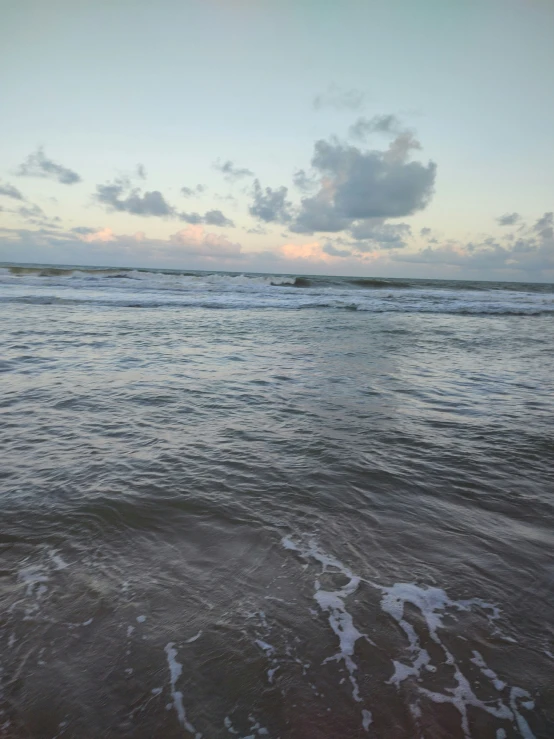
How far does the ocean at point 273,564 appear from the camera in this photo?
1.89m

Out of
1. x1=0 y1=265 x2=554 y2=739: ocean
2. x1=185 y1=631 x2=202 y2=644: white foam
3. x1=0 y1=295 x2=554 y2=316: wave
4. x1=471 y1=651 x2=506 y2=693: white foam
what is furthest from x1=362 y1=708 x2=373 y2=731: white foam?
x1=0 y1=295 x2=554 y2=316: wave

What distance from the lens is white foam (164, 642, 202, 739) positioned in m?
1.80

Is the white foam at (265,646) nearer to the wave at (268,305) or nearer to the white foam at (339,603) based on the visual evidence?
the white foam at (339,603)

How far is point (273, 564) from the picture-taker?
2.73m

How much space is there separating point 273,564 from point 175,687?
92 centimetres

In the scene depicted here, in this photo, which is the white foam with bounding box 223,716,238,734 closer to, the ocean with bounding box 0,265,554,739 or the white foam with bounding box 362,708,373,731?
the ocean with bounding box 0,265,554,739

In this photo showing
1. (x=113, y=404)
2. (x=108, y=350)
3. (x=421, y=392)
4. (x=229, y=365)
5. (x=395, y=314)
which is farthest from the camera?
(x=395, y=314)

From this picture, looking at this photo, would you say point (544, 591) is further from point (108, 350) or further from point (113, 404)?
point (108, 350)

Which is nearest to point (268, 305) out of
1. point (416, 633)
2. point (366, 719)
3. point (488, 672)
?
point (416, 633)

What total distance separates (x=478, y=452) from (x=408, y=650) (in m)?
2.86

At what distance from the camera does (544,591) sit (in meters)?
2.55

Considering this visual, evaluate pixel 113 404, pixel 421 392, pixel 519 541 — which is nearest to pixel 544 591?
pixel 519 541

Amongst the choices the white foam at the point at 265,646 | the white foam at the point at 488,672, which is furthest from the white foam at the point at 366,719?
the white foam at the point at 488,672

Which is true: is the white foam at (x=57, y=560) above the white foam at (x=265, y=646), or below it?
below
